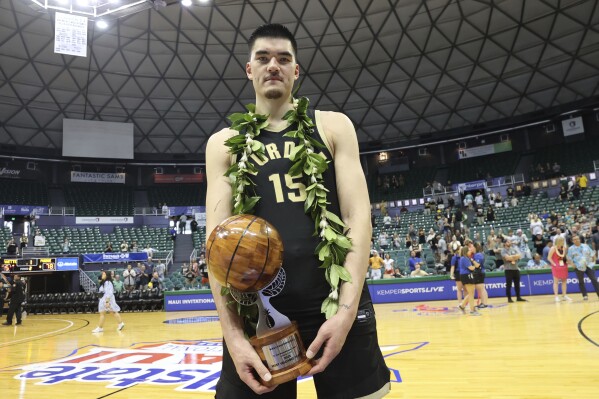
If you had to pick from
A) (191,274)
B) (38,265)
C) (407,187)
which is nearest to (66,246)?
(38,265)

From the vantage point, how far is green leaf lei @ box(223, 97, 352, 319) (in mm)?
1483

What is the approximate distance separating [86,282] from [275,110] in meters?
23.5

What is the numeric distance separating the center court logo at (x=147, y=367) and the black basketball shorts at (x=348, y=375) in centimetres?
347

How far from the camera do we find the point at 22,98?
86.8ft

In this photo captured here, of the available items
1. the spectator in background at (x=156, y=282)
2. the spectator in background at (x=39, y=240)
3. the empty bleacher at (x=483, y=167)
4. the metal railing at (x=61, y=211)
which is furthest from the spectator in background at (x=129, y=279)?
the empty bleacher at (x=483, y=167)

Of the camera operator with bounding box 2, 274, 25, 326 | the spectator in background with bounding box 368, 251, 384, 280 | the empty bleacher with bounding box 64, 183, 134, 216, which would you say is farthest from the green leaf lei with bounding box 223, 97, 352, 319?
the empty bleacher with bounding box 64, 183, 134, 216

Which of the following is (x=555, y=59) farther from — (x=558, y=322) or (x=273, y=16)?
(x=558, y=322)

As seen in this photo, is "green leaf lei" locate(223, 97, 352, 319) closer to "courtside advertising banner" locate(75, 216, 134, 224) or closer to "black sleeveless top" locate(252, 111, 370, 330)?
"black sleeveless top" locate(252, 111, 370, 330)

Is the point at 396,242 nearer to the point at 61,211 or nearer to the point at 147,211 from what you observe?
the point at 147,211

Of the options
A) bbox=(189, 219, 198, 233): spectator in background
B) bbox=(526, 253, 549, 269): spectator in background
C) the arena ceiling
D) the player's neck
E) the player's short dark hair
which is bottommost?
bbox=(526, 253, 549, 269): spectator in background

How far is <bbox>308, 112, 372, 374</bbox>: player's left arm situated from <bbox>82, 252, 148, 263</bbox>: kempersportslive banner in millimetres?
23819

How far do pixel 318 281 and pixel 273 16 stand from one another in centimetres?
2615

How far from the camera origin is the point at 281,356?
1314 mm

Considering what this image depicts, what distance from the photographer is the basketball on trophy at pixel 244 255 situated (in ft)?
4.34
